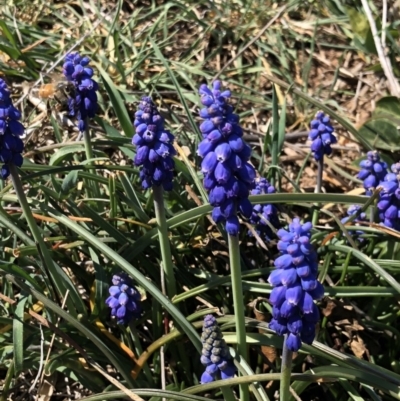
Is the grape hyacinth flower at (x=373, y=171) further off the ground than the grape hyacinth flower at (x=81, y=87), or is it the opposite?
the grape hyacinth flower at (x=81, y=87)

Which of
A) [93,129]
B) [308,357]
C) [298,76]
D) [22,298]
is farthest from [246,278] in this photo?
[298,76]

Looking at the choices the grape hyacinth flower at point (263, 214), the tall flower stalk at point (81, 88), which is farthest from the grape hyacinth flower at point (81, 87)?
the grape hyacinth flower at point (263, 214)

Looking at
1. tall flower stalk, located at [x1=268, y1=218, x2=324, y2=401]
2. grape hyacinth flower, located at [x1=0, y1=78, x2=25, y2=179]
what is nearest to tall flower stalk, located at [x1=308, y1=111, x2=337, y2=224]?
tall flower stalk, located at [x1=268, y1=218, x2=324, y2=401]

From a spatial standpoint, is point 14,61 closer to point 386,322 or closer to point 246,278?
point 246,278

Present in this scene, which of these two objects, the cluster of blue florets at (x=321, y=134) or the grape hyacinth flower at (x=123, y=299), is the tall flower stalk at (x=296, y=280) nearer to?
the grape hyacinth flower at (x=123, y=299)

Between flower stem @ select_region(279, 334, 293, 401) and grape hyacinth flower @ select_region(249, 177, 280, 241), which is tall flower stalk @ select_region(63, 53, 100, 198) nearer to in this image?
grape hyacinth flower @ select_region(249, 177, 280, 241)
